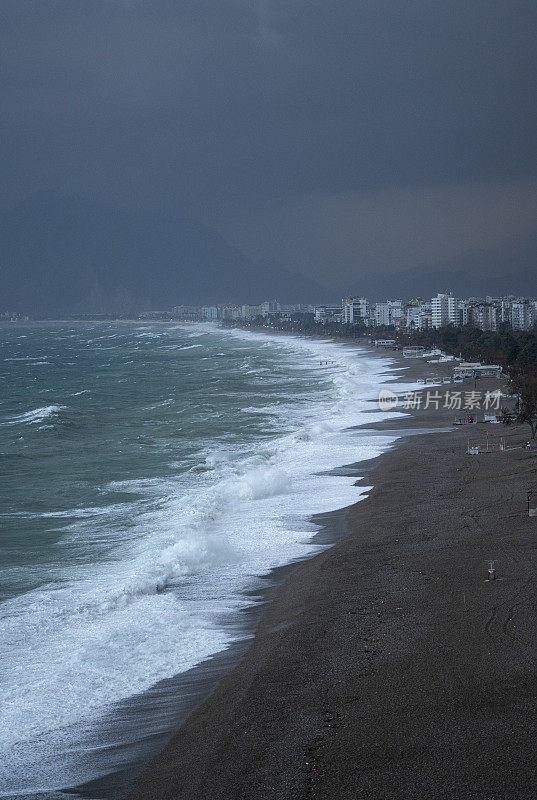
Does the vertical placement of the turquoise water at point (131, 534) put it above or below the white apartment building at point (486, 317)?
below

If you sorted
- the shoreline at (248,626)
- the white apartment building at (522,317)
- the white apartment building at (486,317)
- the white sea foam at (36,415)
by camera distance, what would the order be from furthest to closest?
the white apartment building at (486,317)
the white apartment building at (522,317)
the white sea foam at (36,415)
the shoreline at (248,626)

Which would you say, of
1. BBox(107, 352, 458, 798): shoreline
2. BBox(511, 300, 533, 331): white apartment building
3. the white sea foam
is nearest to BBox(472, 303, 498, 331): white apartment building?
BBox(511, 300, 533, 331): white apartment building

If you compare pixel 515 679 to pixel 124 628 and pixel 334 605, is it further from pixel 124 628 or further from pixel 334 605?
pixel 124 628

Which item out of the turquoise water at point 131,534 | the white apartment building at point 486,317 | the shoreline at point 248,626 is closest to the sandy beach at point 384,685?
the shoreline at point 248,626

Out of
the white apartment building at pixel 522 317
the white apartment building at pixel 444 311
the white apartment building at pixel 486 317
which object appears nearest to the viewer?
the white apartment building at pixel 522 317

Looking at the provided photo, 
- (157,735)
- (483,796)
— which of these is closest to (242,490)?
(157,735)

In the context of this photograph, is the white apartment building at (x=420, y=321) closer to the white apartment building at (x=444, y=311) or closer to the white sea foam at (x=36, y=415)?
the white apartment building at (x=444, y=311)

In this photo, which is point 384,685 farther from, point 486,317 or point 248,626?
point 486,317
